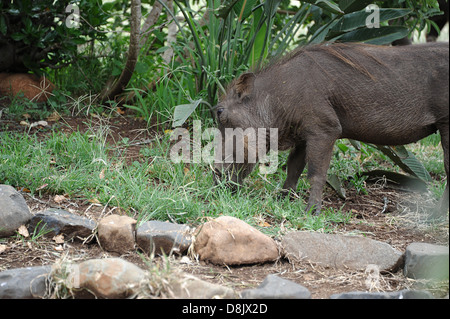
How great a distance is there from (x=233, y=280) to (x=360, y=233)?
3.76 feet

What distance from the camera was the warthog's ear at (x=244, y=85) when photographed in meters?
4.26

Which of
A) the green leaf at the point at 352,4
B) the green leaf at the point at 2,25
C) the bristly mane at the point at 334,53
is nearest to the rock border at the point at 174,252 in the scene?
the bristly mane at the point at 334,53

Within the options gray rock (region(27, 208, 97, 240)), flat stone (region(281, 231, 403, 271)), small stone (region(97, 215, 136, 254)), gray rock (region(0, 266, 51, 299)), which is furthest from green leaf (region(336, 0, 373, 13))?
gray rock (region(0, 266, 51, 299))

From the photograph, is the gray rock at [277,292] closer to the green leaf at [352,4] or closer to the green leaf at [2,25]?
the green leaf at [352,4]

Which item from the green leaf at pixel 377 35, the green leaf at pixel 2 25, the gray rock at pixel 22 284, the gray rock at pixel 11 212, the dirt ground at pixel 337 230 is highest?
the green leaf at pixel 2 25

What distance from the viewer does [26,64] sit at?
5801mm

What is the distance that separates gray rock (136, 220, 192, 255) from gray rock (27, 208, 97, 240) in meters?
0.37

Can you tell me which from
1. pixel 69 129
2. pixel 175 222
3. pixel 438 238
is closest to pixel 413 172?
pixel 438 238

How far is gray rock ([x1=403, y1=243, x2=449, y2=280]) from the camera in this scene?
9.82 feet

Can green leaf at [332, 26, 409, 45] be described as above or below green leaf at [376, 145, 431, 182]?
above

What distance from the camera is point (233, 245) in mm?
3326

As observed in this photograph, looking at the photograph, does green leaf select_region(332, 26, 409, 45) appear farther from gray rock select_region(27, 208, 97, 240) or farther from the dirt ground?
gray rock select_region(27, 208, 97, 240)

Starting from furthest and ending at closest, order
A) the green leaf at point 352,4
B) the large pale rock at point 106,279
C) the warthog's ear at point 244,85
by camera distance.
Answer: the green leaf at point 352,4
the warthog's ear at point 244,85
the large pale rock at point 106,279

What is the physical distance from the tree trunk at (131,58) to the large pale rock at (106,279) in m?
2.96
